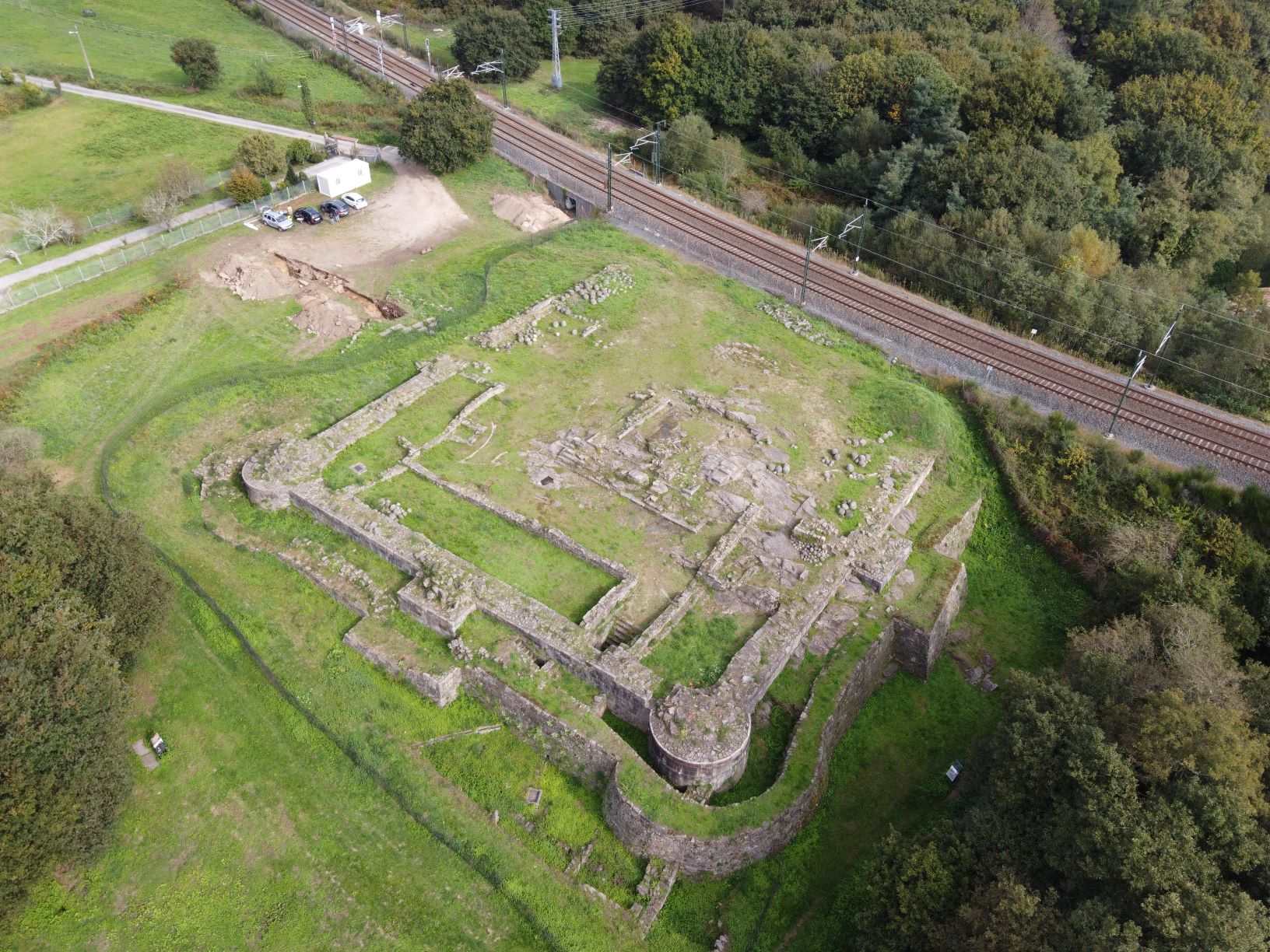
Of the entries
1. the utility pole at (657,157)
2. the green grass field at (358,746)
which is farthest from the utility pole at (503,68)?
the green grass field at (358,746)

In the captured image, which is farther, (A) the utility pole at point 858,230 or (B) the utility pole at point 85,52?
(B) the utility pole at point 85,52

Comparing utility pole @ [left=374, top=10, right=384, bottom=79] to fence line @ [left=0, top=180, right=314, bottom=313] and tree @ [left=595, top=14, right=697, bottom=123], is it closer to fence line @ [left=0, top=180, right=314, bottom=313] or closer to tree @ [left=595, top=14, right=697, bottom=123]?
tree @ [left=595, top=14, right=697, bottom=123]

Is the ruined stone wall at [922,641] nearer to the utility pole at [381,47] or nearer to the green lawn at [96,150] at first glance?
the green lawn at [96,150]

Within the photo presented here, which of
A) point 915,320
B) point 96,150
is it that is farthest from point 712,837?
point 96,150

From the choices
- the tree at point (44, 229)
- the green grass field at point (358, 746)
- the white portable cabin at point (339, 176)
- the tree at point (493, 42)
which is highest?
the tree at point (493, 42)

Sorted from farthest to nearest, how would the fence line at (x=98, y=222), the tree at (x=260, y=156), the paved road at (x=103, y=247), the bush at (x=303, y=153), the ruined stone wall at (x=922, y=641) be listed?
the bush at (x=303, y=153), the tree at (x=260, y=156), the fence line at (x=98, y=222), the paved road at (x=103, y=247), the ruined stone wall at (x=922, y=641)

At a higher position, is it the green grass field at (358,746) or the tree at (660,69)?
the tree at (660,69)

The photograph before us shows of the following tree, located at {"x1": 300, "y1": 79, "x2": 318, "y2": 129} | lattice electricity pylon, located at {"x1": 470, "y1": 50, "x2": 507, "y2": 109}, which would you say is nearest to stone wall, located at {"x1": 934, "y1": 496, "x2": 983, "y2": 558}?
lattice electricity pylon, located at {"x1": 470, "y1": 50, "x2": 507, "y2": 109}

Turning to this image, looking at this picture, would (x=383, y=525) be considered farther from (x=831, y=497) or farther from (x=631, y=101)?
(x=631, y=101)
